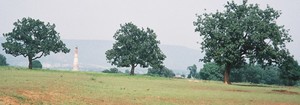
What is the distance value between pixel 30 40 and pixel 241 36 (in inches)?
2205

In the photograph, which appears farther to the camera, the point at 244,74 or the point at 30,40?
the point at 244,74

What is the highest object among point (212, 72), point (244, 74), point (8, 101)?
point (244, 74)

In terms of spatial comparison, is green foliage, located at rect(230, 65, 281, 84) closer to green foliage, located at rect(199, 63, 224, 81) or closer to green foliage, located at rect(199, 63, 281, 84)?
green foliage, located at rect(199, 63, 281, 84)

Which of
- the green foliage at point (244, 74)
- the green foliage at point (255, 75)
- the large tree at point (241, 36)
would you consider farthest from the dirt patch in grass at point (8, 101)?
the green foliage at point (255, 75)

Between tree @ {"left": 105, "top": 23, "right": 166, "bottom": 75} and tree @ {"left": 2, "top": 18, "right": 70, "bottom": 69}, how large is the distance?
663 inches

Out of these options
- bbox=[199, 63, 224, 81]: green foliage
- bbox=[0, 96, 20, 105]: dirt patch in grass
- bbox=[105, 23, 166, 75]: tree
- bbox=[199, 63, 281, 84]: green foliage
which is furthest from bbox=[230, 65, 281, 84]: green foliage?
bbox=[0, 96, 20, 105]: dirt patch in grass

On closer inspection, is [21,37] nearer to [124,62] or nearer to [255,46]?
[124,62]

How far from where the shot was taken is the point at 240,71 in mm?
165500

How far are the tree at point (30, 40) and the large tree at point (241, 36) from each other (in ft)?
146

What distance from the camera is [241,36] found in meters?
66.5

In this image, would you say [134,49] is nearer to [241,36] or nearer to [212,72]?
[241,36]

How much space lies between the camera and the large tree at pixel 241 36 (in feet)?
214

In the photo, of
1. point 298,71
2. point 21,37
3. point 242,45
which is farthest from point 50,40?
point 298,71

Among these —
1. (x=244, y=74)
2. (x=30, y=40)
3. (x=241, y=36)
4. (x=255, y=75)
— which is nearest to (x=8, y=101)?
(x=241, y=36)
